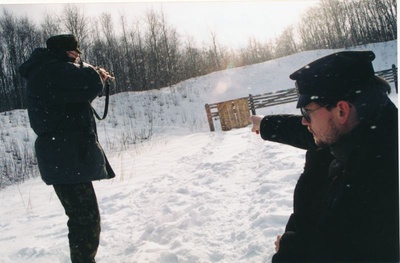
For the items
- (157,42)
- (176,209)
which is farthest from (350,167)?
(157,42)

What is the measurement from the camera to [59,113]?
1736 millimetres

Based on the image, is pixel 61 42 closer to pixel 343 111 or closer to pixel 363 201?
pixel 343 111

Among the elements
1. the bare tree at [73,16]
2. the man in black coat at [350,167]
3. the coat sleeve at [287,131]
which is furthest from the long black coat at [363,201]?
the bare tree at [73,16]

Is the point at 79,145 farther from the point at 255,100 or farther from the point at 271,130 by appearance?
the point at 255,100

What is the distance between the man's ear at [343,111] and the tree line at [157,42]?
2423 millimetres

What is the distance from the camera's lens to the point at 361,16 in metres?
15.7

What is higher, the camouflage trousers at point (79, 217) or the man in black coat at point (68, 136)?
the man in black coat at point (68, 136)

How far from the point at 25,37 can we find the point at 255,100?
11119 millimetres

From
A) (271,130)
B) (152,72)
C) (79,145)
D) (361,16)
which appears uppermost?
(361,16)

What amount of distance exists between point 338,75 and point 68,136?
1496mm

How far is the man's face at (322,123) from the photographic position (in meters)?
1.00

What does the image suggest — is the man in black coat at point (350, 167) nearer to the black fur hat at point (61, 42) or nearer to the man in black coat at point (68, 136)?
the man in black coat at point (68, 136)

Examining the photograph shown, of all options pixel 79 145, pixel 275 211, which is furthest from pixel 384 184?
pixel 275 211

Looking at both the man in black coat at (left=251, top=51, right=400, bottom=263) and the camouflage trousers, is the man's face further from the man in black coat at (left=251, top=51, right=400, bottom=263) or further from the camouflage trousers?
the camouflage trousers
